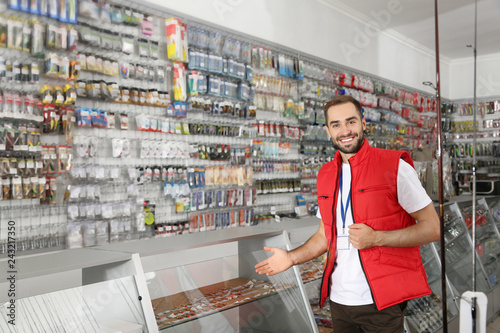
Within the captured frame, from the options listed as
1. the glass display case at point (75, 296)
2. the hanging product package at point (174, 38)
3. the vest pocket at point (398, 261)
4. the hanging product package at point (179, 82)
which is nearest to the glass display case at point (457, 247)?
the vest pocket at point (398, 261)

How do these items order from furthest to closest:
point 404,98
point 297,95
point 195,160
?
1. point 404,98
2. point 297,95
3. point 195,160

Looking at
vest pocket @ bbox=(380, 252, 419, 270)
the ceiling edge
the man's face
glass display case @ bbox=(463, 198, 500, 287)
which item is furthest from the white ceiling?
vest pocket @ bbox=(380, 252, 419, 270)

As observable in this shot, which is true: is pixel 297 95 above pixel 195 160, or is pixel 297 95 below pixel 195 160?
above

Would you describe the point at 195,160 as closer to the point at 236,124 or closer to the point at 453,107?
the point at 236,124

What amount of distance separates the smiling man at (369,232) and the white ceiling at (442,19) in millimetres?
4655

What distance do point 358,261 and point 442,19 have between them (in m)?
6.47

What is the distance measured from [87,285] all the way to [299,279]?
3.69ft

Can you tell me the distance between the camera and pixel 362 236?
1.57m

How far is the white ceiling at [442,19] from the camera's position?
249 inches

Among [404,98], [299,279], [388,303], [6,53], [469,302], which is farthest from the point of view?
[404,98]

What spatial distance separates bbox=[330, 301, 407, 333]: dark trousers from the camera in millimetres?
1669

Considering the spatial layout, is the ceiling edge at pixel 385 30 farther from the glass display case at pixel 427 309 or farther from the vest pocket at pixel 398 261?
the vest pocket at pixel 398 261

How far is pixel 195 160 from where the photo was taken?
4.75 meters

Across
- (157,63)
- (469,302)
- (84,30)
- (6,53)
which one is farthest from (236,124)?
(469,302)
